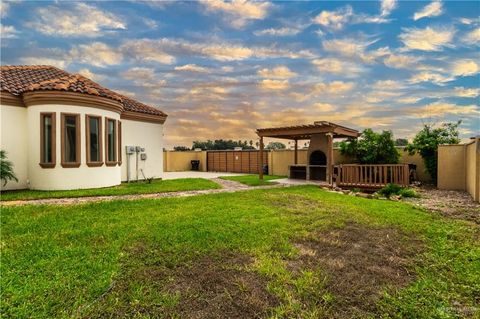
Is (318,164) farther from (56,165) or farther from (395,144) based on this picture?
(56,165)

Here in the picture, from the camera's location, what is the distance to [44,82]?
9.83 metres

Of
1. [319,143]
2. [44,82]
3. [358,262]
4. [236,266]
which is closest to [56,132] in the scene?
[44,82]

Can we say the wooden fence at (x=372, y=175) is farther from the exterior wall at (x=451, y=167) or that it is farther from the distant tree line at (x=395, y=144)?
the distant tree line at (x=395, y=144)

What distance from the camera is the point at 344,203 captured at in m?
7.74

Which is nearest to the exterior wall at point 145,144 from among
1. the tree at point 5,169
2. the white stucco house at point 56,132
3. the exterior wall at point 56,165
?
the white stucco house at point 56,132

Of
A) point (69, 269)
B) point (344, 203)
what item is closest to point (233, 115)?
point (344, 203)

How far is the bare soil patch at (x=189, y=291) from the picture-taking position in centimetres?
244

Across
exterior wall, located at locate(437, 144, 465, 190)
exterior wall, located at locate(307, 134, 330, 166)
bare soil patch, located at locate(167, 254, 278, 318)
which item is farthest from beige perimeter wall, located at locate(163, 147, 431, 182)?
bare soil patch, located at locate(167, 254, 278, 318)

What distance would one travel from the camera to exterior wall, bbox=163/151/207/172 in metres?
25.9

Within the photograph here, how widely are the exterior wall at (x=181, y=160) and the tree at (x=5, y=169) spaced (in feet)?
54.2

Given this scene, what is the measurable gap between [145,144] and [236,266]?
1158cm

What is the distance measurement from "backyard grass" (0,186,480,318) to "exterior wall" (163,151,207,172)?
65.5ft

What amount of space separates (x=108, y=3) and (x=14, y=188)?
7.19m

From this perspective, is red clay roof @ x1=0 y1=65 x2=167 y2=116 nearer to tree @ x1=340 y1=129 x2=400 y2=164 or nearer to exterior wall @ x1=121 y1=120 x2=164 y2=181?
exterior wall @ x1=121 y1=120 x2=164 y2=181
